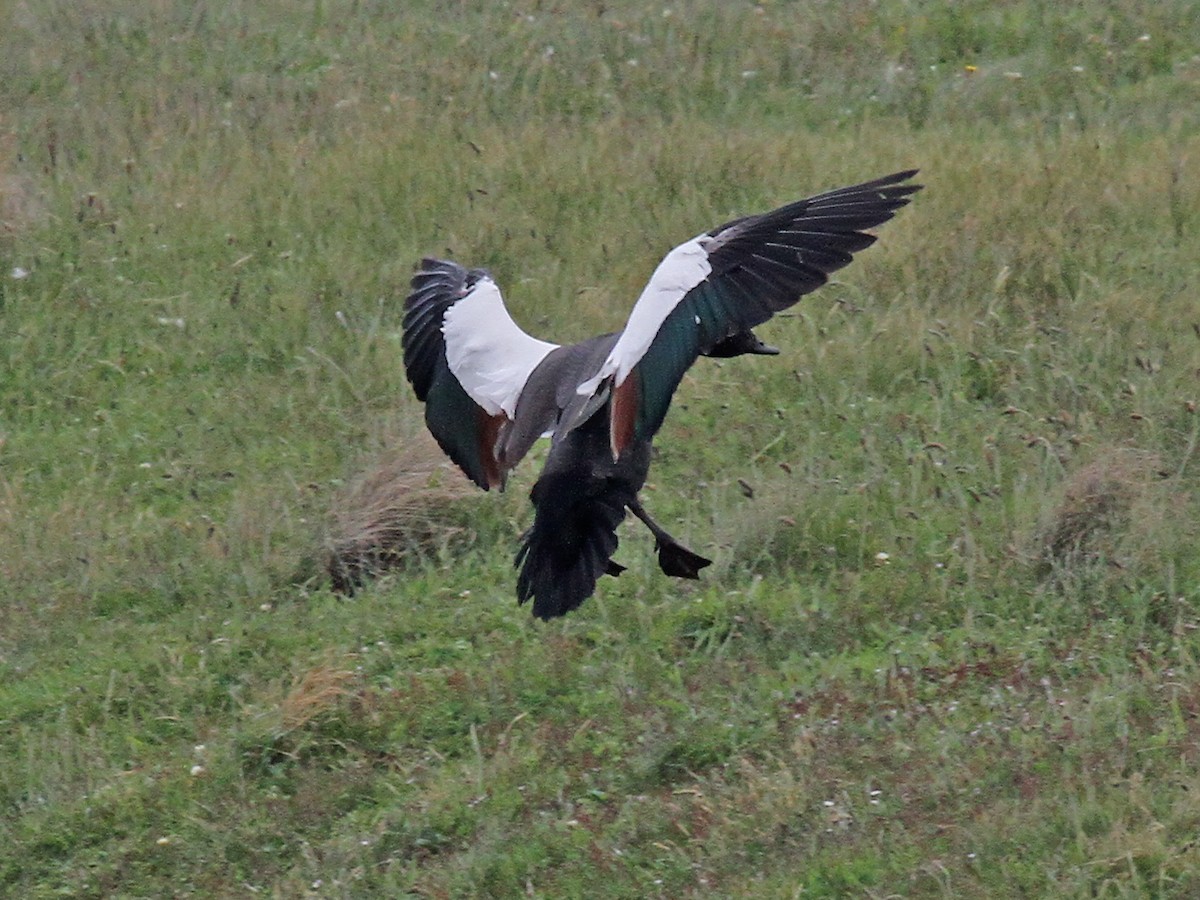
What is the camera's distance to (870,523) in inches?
257

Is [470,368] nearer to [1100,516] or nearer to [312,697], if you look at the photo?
[312,697]

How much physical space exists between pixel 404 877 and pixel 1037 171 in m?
5.01

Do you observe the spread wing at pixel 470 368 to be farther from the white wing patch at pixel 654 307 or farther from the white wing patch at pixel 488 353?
the white wing patch at pixel 654 307

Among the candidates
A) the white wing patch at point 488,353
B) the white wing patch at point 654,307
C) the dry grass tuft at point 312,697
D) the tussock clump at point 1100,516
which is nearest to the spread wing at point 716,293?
the white wing patch at point 654,307

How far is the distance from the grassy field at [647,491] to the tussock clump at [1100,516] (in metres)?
0.02

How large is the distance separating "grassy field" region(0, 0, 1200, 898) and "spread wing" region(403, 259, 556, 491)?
683mm

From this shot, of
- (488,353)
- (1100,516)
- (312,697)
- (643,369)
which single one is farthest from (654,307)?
(1100,516)

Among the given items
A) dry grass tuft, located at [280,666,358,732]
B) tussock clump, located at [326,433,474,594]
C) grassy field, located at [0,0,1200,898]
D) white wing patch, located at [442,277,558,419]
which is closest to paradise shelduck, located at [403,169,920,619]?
white wing patch, located at [442,277,558,419]

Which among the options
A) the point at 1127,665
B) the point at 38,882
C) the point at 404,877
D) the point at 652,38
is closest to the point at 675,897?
the point at 404,877

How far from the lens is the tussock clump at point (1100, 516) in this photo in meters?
6.09

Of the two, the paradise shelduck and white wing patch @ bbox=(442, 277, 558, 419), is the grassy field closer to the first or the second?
the paradise shelduck

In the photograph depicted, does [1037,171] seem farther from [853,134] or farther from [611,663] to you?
[611,663]

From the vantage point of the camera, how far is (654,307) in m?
5.16

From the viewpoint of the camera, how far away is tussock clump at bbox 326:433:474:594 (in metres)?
6.76
